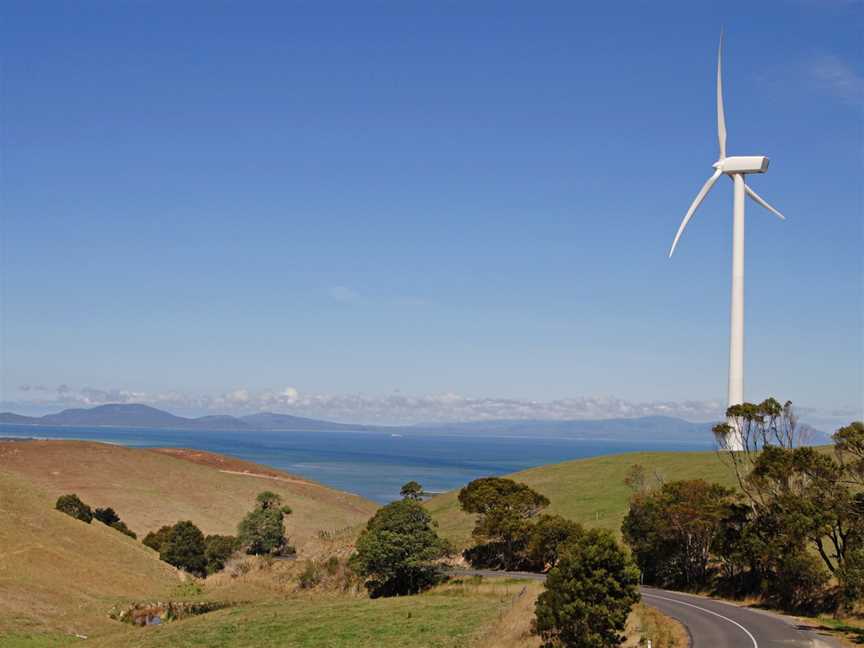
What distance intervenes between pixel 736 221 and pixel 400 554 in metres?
43.0

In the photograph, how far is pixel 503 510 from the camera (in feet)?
246

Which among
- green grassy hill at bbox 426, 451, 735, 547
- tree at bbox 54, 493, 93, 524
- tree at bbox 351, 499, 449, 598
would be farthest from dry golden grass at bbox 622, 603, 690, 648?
tree at bbox 54, 493, 93, 524

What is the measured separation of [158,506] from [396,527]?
265ft

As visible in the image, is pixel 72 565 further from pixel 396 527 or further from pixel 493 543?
pixel 493 543

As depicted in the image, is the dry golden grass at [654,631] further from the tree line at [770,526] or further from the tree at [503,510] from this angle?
the tree at [503,510]

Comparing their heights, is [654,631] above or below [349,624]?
above

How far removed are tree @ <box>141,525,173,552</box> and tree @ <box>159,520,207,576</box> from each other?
7.00 meters

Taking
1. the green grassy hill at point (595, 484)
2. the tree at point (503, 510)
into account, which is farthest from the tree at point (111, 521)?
the tree at point (503, 510)

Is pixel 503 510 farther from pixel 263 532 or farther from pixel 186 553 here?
pixel 186 553

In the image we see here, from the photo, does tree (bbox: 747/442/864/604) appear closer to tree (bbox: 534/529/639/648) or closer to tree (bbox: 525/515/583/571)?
tree (bbox: 534/529/639/648)

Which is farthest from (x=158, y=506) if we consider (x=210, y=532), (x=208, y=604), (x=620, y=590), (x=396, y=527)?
(x=620, y=590)

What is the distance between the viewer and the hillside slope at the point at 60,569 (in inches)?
2469

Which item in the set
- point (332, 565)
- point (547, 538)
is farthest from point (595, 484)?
point (332, 565)

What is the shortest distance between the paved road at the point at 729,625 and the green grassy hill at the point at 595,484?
2439cm
